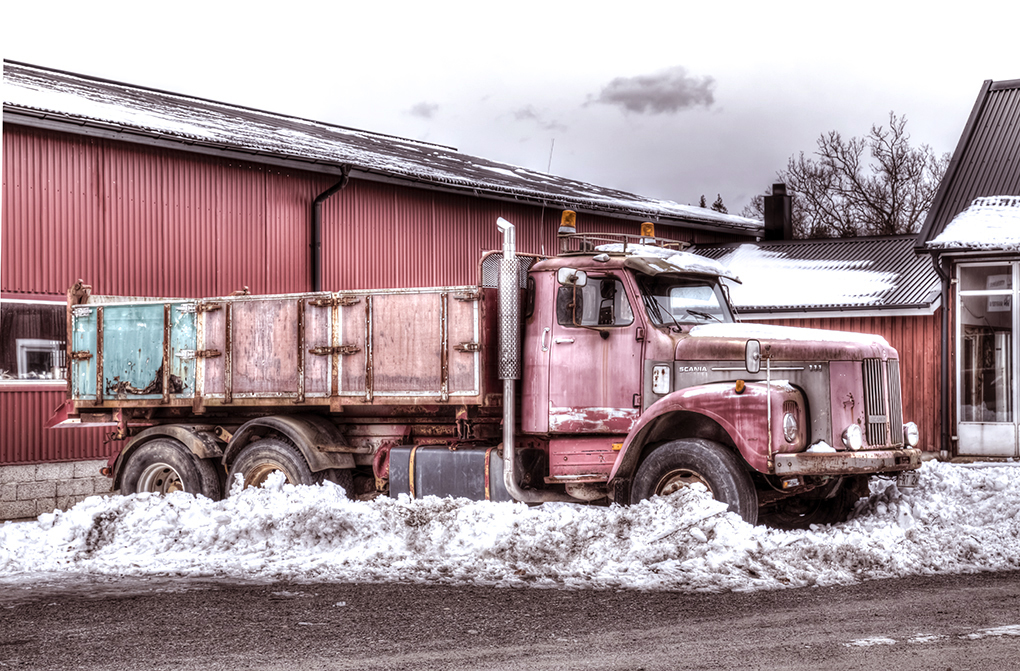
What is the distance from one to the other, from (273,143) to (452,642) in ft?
42.8

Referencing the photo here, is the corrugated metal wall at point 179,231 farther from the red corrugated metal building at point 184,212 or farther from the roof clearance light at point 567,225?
the roof clearance light at point 567,225

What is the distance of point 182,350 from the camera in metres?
13.4

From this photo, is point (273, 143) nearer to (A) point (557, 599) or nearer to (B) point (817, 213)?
(A) point (557, 599)

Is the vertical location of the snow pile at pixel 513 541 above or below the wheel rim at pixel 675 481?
below

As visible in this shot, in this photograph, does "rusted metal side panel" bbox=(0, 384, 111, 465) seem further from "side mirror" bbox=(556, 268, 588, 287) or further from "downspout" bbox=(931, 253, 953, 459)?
"downspout" bbox=(931, 253, 953, 459)

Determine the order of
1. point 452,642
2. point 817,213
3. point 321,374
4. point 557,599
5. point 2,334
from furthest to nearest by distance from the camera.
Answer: point 817,213
point 2,334
point 321,374
point 557,599
point 452,642

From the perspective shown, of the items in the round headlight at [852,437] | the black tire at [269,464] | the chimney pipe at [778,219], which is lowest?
the black tire at [269,464]

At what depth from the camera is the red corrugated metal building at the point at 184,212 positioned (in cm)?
1562

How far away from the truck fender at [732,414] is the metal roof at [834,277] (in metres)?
10.3

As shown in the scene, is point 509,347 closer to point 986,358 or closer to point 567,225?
point 567,225

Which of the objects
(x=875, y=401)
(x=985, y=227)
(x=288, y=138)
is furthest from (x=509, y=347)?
(x=985, y=227)

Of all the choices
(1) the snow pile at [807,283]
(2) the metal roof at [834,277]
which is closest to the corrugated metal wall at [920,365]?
(2) the metal roof at [834,277]

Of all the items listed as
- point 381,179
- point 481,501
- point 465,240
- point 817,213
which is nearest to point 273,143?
point 381,179

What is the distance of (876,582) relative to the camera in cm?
932
